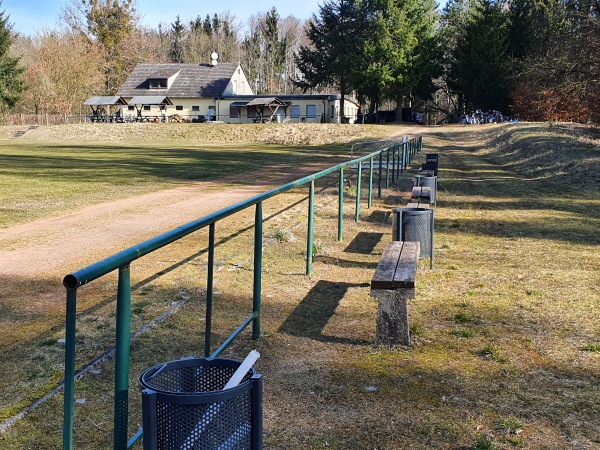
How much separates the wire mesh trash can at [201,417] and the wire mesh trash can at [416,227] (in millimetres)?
5413

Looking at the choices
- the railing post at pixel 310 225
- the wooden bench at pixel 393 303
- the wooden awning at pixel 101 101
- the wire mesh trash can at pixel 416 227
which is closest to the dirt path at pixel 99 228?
the railing post at pixel 310 225

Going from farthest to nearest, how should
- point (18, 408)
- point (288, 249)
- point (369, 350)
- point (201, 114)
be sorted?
point (201, 114) < point (288, 249) < point (369, 350) < point (18, 408)

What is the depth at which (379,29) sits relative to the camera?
2611 inches

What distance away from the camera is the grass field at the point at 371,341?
4000 millimetres

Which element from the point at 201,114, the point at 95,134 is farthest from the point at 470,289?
the point at 201,114

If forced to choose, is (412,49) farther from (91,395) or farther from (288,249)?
(91,395)

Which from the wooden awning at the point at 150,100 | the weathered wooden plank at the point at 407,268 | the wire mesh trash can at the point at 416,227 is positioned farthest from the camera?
the wooden awning at the point at 150,100

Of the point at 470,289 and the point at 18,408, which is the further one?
the point at 470,289

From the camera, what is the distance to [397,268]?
18.9ft

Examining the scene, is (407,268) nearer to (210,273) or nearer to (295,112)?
(210,273)

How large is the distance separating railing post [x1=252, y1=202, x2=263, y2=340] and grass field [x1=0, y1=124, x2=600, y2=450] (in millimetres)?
140

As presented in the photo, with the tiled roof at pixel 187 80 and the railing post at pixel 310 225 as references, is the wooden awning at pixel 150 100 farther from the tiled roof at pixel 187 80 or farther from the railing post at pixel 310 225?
the railing post at pixel 310 225

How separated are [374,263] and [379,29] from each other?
61229 millimetres

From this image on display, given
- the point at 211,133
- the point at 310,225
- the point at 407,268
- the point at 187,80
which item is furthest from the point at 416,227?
the point at 187,80
